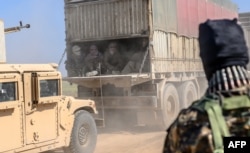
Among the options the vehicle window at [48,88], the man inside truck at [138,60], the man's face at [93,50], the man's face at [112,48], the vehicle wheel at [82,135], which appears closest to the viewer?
the vehicle window at [48,88]

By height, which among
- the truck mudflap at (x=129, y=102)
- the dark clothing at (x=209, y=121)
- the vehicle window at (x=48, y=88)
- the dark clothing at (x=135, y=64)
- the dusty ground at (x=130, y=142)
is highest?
the dark clothing at (x=135, y=64)

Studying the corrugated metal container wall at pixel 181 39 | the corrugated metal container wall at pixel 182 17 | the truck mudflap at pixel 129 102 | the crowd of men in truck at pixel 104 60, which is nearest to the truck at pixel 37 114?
the truck mudflap at pixel 129 102

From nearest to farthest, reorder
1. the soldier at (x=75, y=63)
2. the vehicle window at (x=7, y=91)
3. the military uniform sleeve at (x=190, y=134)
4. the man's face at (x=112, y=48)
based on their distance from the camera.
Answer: the military uniform sleeve at (x=190, y=134), the vehicle window at (x=7, y=91), the man's face at (x=112, y=48), the soldier at (x=75, y=63)

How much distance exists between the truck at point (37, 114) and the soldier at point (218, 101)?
4357 mm

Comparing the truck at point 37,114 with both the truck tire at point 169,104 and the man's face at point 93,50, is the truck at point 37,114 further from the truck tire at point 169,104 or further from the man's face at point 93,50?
the man's face at point 93,50

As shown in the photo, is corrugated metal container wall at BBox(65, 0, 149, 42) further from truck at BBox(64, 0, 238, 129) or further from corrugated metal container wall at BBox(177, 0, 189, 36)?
corrugated metal container wall at BBox(177, 0, 189, 36)

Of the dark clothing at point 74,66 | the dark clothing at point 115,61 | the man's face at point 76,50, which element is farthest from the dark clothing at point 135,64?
the man's face at point 76,50

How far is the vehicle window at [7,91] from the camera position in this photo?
234 inches

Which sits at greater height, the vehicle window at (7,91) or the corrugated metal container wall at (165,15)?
the corrugated metal container wall at (165,15)

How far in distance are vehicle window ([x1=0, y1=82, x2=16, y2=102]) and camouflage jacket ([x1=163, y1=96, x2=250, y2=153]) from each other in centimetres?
448

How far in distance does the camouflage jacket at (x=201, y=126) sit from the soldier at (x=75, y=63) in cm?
982

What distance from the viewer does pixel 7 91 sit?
19.8 feet

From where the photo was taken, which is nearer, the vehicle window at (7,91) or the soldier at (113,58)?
the vehicle window at (7,91)

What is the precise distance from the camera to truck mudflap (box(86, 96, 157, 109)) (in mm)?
10492
